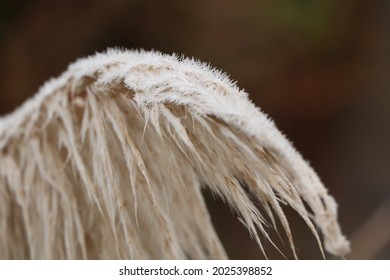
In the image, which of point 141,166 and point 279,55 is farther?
point 279,55

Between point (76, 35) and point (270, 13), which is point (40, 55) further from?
point (270, 13)

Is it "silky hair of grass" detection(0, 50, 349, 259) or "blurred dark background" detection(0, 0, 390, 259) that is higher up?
"blurred dark background" detection(0, 0, 390, 259)

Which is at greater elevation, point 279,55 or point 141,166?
point 279,55

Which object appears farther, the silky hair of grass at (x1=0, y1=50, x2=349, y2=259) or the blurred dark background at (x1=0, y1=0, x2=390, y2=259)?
the blurred dark background at (x1=0, y1=0, x2=390, y2=259)

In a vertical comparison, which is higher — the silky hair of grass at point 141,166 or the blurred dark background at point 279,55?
the blurred dark background at point 279,55

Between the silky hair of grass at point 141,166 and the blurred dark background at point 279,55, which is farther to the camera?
the blurred dark background at point 279,55
